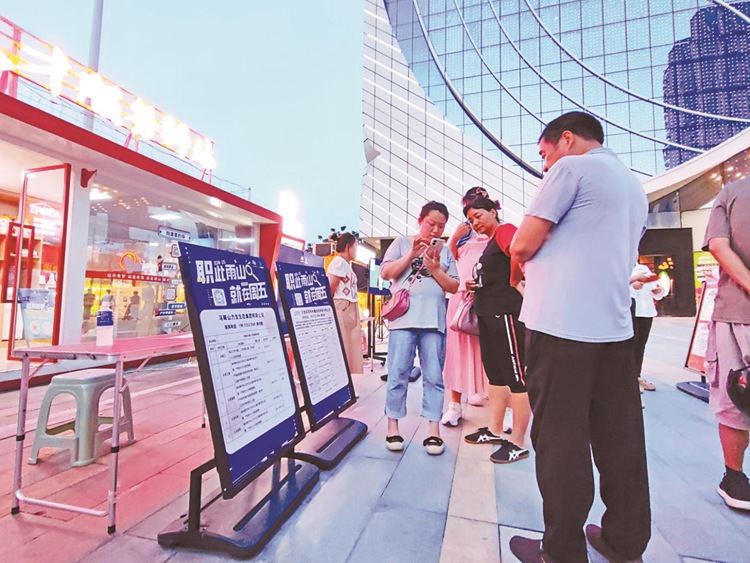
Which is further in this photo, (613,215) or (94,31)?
(94,31)

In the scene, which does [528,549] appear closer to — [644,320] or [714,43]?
[644,320]

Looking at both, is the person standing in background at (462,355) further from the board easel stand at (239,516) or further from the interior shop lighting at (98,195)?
the interior shop lighting at (98,195)

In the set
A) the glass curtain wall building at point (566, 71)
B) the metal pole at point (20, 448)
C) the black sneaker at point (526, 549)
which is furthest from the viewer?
the glass curtain wall building at point (566, 71)

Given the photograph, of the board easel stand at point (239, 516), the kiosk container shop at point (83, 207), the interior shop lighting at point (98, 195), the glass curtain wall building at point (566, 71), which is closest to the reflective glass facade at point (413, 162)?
the glass curtain wall building at point (566, 71)

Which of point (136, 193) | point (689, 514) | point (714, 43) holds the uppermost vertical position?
point (714, 43)

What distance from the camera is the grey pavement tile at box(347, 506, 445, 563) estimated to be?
1.20 meters

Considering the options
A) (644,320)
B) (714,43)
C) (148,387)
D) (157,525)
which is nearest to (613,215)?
(157,525)

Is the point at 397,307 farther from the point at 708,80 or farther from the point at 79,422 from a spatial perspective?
the point at 708,80

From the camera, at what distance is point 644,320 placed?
3.00 m

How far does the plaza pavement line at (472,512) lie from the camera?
4.03 feet

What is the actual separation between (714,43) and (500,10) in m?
13.3

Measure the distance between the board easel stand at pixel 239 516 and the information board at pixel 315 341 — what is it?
36 centimetres

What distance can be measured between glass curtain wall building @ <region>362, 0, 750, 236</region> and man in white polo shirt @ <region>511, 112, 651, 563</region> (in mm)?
22480

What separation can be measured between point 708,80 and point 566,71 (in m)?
7.30
